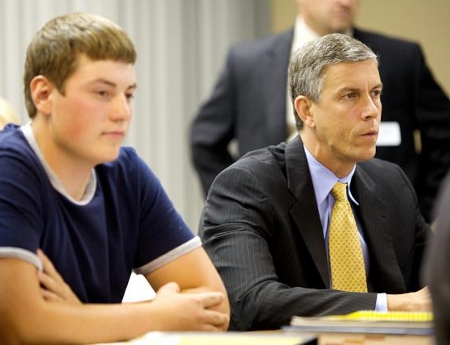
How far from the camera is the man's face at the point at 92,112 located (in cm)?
228

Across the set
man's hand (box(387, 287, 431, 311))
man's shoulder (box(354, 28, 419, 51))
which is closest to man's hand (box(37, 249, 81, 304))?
man's hand (box(387, 287, 431, 311))

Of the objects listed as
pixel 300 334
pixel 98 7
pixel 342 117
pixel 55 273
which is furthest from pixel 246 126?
pixel 300 334

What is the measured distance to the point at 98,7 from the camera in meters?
5.22

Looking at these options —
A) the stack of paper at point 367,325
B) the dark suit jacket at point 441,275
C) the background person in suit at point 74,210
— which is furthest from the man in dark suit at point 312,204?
the dark suit jacket at point 441,275

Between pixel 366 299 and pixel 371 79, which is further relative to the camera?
pixel 371 79

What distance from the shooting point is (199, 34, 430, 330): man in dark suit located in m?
2.71

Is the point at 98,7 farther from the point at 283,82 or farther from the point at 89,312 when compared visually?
the point at 89,312

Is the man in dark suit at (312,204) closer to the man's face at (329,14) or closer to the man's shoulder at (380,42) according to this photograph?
the man's face at (329,14)

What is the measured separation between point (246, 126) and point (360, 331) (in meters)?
2.92

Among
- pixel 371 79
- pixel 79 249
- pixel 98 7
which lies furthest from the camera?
pixel 98 7

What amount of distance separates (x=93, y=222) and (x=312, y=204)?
0.75m

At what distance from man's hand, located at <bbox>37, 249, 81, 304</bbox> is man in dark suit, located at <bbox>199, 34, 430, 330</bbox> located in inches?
22.7

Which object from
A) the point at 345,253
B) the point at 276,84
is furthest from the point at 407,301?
the point at 276,84

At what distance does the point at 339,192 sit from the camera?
9.70 feet
